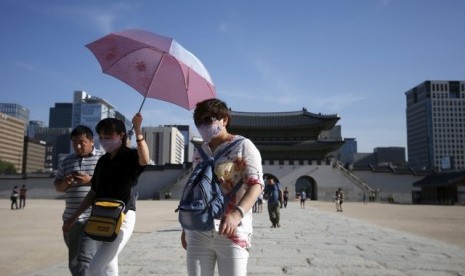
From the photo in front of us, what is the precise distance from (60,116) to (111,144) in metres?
194

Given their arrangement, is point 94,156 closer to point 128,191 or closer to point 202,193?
point 128,191

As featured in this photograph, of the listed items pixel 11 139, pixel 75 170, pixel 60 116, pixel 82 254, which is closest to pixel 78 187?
pixel 75 170

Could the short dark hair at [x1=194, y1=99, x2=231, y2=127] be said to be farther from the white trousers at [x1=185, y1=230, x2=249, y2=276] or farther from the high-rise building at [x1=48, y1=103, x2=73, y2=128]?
the high-rise building at [x1=48, y1=103, x2=73, y2=128]

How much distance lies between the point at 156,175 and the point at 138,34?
155ft

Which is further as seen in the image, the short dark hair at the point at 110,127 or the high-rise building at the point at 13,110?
the high-rise building at the point at 13,110

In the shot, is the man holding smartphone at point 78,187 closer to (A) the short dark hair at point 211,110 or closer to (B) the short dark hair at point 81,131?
(B) the short dark hair at point 81,131

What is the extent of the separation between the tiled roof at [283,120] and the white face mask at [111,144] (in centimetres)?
4271

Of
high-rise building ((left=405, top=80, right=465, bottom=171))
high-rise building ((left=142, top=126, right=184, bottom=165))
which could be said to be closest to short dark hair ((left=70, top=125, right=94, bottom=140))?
high-rise building ((left=142, top=126, right=184, bottom=165))

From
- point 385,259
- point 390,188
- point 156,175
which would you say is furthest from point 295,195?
point 385,259

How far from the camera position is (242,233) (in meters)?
2.28

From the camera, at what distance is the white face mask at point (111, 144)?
3.11m

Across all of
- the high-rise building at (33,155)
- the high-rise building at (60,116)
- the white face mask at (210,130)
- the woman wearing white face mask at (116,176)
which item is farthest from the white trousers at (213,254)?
the high-rise building at (60,116)

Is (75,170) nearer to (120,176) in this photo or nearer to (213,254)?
(120,176)

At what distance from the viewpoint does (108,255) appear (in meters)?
2.88
